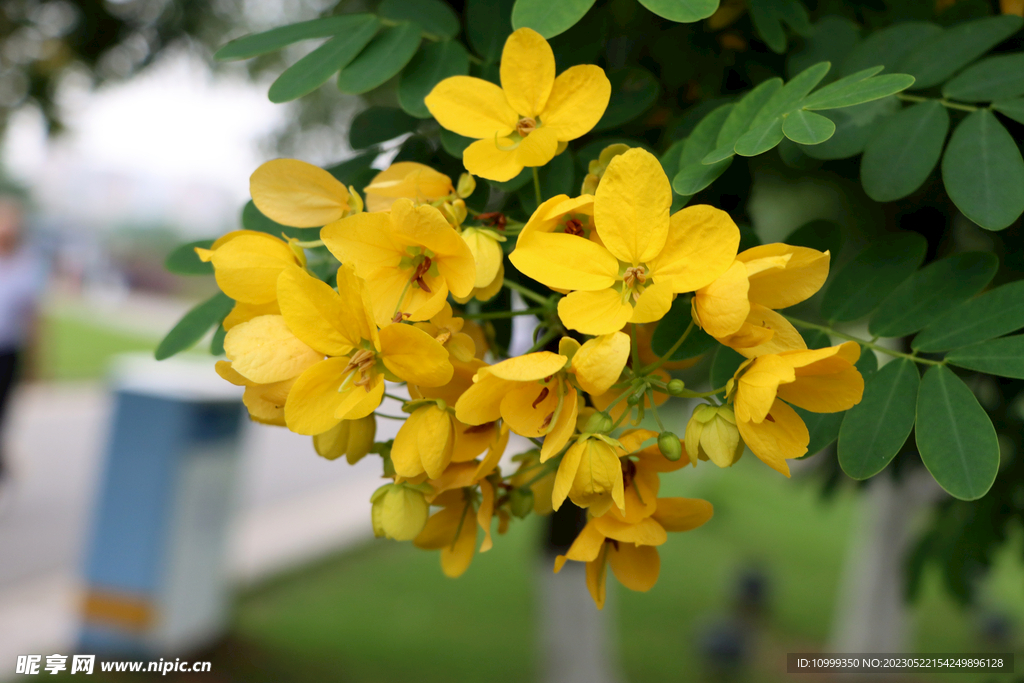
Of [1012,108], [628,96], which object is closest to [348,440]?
[628,96]

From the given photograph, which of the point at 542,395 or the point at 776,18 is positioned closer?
the point at 542,395

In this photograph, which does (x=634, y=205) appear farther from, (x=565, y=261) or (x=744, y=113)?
(x=744, y=113)

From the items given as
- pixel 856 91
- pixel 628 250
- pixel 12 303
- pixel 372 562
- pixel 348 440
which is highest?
pixel 856 91

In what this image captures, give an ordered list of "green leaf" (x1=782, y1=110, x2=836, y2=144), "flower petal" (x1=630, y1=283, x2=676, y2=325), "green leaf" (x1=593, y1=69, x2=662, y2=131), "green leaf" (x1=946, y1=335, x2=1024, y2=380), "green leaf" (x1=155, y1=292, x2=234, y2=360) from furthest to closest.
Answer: "green leaf" (x1=155, y1=292, x2=234, y2=360) → "green leaf" (x1=593, y1=69, x2=662, y2=131) → "green leaf" (x1=946, y1=335, x2=1024, y2=380) → "green leaf" (x1=782, y1=110, x2=836, y2=144) → "flower petal" (x1=630, y1=283, x2=676, y2=325)

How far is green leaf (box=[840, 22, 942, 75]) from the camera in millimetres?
896

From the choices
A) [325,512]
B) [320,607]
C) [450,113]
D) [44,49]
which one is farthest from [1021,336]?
[325,512]

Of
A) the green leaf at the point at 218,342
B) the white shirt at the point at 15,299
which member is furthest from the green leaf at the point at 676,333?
the white shirt at the point at 15,299

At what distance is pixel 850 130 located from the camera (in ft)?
2.67

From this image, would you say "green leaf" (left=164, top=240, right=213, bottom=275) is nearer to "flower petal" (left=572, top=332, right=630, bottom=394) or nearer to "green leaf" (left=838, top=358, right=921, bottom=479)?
"flower petal" (left=572, top=332, right=630, bottom=394)

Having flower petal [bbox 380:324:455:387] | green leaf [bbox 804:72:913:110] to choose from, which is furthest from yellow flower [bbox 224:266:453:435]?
green leaf [bbox 804:72:913:110]

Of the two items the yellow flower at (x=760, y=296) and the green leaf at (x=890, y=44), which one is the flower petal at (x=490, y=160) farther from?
the green leaf at (x=890, y=44)

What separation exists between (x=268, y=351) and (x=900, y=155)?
0.67 metres

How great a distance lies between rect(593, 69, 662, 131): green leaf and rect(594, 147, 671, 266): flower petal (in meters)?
0.30

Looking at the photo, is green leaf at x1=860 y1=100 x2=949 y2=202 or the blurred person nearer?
green leaf at x1=860 y1=100 x2=949 y2=202
